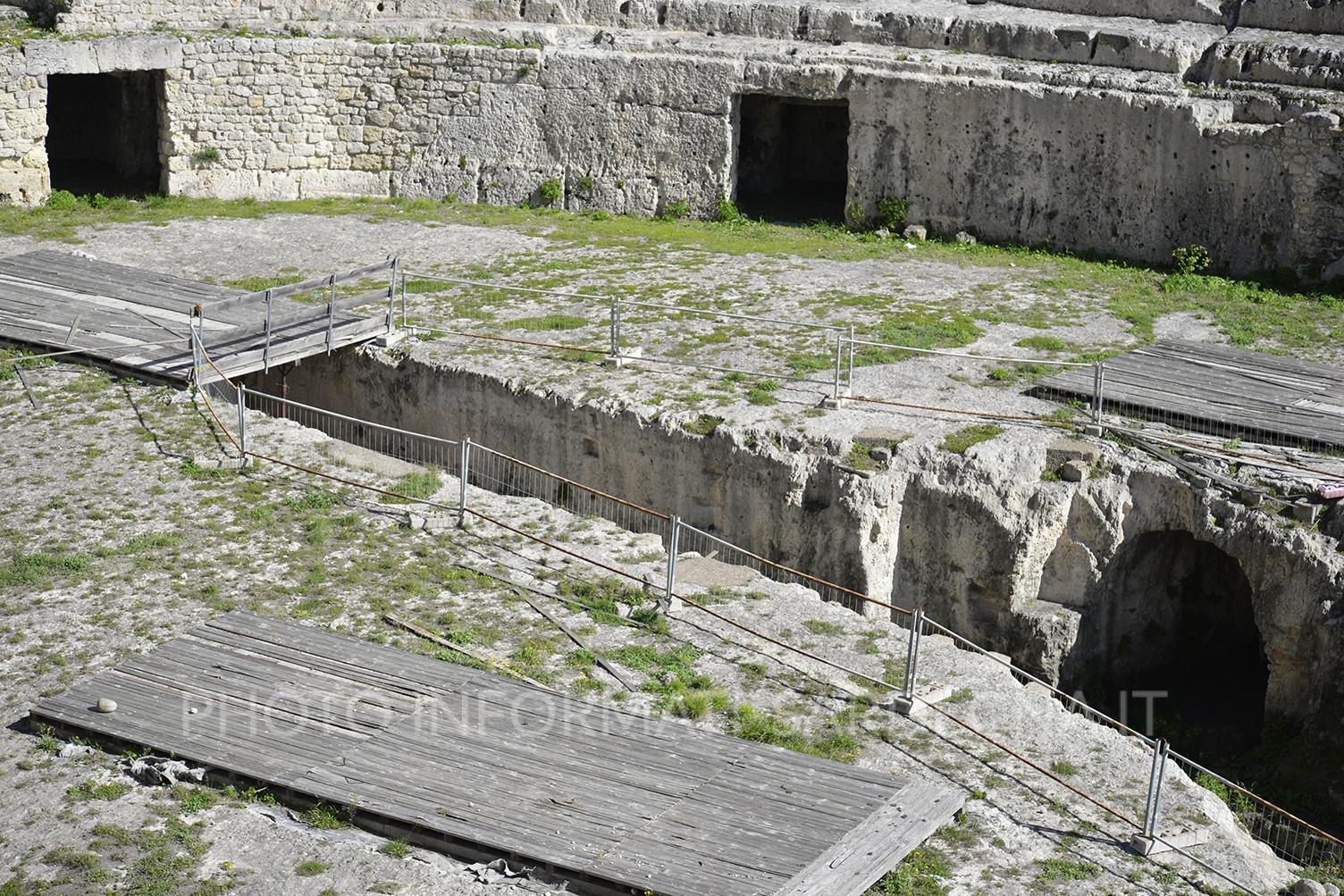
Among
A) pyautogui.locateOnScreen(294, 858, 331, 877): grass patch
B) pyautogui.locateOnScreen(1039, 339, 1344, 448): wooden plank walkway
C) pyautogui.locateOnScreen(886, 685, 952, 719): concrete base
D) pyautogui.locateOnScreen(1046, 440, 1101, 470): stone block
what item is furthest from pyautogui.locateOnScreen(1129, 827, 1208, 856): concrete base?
pyautogui.locateOnScreen(1039, 339, 1344, 448): wooden plank walkway

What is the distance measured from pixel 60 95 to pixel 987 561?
16.1 meters

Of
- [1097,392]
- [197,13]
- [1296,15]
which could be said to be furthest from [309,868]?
[1296,15]

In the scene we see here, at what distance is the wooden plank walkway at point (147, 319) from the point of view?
50.1 feet

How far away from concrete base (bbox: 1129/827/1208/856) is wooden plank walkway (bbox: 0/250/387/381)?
29.5 ft

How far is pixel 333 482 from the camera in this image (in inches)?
520

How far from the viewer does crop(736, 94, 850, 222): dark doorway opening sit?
22514 millimetres

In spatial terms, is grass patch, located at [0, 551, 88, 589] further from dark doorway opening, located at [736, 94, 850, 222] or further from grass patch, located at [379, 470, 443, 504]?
dark doorway opening, located at [736, 94, 850, 222]

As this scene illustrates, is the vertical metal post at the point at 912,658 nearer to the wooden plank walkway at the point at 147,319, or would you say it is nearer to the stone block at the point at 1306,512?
the stone block at the point at 1306,512

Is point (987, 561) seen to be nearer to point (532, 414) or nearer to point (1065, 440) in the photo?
point (1065, 440)

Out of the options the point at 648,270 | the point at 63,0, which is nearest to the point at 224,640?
the point at 648,270

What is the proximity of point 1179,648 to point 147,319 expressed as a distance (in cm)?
1002

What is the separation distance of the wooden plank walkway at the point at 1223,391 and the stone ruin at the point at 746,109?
339cm

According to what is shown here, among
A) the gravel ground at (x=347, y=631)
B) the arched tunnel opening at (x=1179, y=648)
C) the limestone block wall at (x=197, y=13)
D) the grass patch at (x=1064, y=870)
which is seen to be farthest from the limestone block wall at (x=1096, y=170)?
the grass patch at (x=1064, y=870)

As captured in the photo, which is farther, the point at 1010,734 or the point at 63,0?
the point at 63,0
